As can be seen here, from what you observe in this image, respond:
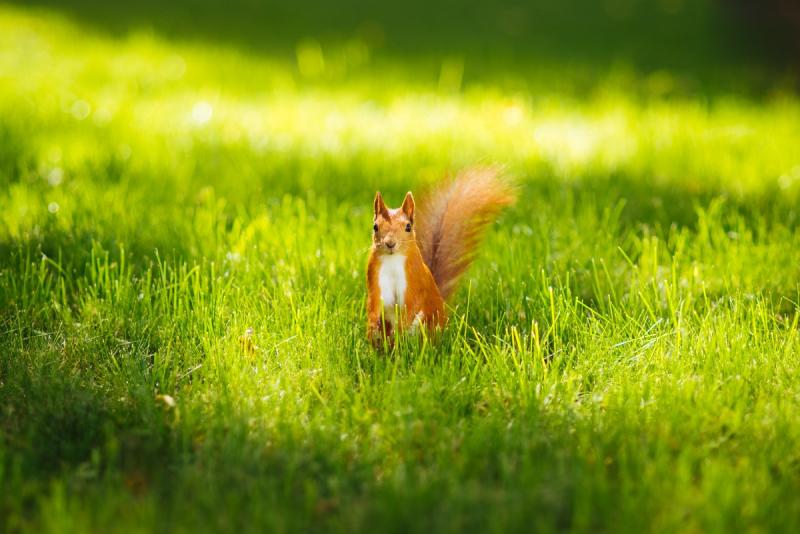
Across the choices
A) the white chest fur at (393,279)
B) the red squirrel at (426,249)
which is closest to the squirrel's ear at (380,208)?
the red squirrel at (426,249)

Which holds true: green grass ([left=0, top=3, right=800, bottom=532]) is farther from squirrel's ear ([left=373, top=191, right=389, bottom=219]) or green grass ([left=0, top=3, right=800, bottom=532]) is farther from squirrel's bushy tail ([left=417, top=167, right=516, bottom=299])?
squirrel's ear ([left=373, top=191, right=389, bottom=219])

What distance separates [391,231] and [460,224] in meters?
0.42

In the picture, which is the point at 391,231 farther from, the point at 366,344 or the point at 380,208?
the point at 366,344

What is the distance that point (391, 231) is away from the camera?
2.25 m

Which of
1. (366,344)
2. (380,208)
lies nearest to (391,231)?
(380,208)

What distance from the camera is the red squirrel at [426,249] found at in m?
2.27

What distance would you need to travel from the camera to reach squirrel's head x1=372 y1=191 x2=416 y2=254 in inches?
88.0

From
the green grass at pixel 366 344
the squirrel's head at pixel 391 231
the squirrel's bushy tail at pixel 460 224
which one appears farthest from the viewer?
the squirrel's bushy tail at pixel 460 224

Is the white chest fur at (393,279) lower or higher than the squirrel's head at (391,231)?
lower

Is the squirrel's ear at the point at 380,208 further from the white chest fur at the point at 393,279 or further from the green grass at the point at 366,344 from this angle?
the green grass at the point at 366,344

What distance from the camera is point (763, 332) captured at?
8.54 feet

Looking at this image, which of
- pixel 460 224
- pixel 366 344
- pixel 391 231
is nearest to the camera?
pixel 391 231

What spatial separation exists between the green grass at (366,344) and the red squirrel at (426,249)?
0.33ft

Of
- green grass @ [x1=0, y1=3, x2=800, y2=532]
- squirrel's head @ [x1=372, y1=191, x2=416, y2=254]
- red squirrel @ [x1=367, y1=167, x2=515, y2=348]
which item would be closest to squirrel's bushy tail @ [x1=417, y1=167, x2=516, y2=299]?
red squirrel @ [x1=367, y1=167, x2=515, y2=348]
